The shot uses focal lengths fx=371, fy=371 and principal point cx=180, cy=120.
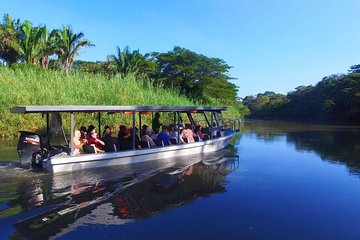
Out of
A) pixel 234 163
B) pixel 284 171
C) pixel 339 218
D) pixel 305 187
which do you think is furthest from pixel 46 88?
pixel 339 218

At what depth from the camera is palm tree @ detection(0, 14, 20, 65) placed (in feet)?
116

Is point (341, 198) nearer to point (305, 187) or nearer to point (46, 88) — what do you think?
point (305, 187)

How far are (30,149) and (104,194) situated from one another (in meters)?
2.95

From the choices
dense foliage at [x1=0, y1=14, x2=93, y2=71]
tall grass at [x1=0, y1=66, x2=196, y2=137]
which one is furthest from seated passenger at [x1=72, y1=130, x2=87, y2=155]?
dense foliage at [x1=0, y1=14, x2=93, y2=71]

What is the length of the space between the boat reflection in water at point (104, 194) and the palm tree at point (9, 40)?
2897cm

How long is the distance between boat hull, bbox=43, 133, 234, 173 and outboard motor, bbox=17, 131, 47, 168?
1.01ft

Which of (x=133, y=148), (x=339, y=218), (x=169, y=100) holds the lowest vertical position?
(x=339, y=218)

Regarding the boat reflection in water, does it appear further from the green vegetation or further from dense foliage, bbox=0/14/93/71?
dense foliage, bbox=0/14/93/71

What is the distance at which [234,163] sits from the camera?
13305 millimetres

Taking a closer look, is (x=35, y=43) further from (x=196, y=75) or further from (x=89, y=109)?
(x=89, y=109)

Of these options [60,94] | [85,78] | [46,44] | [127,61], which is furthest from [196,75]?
[60,94]

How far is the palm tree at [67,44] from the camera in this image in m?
38.9

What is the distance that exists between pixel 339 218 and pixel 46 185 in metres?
6.32

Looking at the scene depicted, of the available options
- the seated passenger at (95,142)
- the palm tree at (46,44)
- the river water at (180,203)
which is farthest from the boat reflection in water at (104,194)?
the palm tree at (46,44)
